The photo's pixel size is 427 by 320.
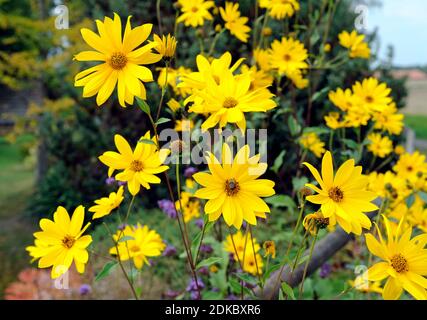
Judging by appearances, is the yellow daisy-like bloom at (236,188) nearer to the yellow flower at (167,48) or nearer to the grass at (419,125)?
the yellow flower at (167,48)

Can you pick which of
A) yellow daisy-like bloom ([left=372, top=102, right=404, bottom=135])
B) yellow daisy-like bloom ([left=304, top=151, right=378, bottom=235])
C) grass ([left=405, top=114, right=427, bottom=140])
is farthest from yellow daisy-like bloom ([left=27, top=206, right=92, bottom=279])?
grass ([left=405, top=114, right=427, bottom=140])

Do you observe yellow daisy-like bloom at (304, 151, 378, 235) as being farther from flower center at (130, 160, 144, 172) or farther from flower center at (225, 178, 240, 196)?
flower center at (130, 160, 144, 172)

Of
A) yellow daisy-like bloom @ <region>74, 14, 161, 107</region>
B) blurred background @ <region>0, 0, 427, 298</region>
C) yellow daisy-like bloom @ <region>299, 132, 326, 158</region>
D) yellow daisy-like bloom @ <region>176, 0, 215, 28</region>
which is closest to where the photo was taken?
yellow daisy-like bloom @ <region>74, 14, 161, 107</region>

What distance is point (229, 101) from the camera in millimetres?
778

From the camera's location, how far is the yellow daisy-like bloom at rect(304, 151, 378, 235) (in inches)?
29.6

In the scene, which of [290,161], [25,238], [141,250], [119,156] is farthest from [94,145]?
[119,156]

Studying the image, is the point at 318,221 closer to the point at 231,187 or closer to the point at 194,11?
the point at 231,187

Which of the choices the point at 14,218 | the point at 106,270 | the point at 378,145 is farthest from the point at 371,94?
the point at 14,218

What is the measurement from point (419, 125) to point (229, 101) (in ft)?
47.4

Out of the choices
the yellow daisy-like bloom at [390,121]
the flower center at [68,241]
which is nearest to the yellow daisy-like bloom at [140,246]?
the flower center at [68,241]

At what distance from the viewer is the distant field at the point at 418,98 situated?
17297mm

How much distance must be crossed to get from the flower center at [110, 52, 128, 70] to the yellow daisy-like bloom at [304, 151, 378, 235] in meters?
0.39
